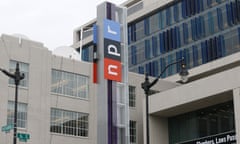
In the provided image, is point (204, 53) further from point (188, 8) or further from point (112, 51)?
point (112, 51)

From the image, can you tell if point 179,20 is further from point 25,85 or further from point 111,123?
point 111,123

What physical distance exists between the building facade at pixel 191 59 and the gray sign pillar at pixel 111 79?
1219 centimetres

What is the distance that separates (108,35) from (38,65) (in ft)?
46.9

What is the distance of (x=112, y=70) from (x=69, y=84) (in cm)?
1606

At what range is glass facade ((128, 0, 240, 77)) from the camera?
67688 mm

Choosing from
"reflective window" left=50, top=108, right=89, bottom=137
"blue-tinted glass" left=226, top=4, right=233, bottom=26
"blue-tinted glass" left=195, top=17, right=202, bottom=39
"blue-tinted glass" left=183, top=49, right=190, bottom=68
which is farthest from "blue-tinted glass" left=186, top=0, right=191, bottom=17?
"reflective window" left=50, top=108, right=89, bottom=137

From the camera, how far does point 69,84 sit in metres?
49.2

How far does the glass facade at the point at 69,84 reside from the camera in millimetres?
48344

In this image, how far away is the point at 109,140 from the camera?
32375 mm

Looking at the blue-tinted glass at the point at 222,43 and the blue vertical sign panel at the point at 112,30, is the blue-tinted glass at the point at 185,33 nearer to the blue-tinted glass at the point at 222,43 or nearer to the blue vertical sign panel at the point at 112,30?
the blue-tinted glass at the point at 222,43

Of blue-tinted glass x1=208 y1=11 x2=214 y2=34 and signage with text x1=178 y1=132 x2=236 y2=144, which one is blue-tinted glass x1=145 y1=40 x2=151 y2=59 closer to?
blue-tinted glass x1=208 y1=11 x2=214 y2=34

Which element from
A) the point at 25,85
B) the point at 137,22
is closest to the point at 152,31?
the point at 137,22

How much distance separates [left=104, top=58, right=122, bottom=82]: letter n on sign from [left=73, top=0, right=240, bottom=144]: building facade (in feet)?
41.7

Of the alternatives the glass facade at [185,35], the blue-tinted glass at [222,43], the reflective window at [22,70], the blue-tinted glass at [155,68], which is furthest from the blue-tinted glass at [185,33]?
the reflective window at [22,70]
